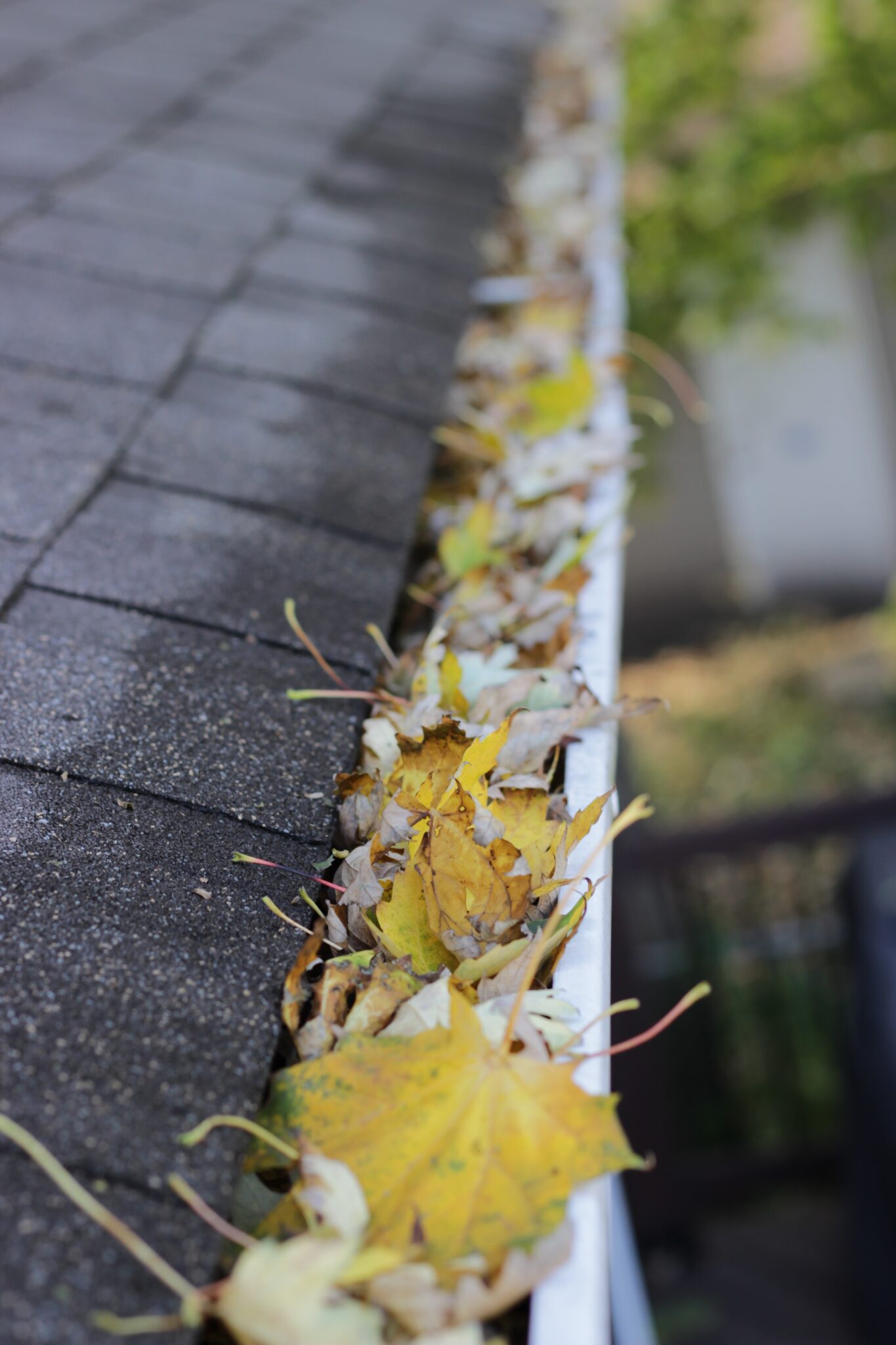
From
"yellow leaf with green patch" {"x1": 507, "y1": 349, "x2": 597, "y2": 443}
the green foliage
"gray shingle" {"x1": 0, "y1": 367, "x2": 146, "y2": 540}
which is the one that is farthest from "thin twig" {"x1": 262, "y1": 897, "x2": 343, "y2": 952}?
the green foliage

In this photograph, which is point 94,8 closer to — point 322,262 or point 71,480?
point 322,262

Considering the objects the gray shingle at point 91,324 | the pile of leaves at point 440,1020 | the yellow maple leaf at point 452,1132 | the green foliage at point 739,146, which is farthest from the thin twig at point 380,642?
the green foliage at point 739,146

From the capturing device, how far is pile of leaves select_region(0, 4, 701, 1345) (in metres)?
0.65

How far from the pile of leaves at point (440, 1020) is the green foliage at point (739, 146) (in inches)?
216

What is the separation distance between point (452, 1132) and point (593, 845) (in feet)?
0.94

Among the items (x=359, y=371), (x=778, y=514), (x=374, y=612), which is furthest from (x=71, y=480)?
(x=778, y=514)

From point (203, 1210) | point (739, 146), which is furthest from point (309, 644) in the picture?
point (739, 146)

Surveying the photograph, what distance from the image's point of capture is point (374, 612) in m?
1.22

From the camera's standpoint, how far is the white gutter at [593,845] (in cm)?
65

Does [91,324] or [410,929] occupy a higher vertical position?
[91,324]

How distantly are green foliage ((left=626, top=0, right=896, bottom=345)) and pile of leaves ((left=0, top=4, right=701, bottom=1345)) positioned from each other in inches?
216

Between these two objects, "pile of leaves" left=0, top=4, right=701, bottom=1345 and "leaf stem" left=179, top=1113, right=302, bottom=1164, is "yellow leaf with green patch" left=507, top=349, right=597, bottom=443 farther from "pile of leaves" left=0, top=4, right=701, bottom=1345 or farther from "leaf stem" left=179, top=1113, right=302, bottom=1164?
"leaf stem" left=179, top=1113, right=302, bottom=1164

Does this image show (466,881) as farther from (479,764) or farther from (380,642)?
(380,642)

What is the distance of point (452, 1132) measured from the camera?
74 centimetres
